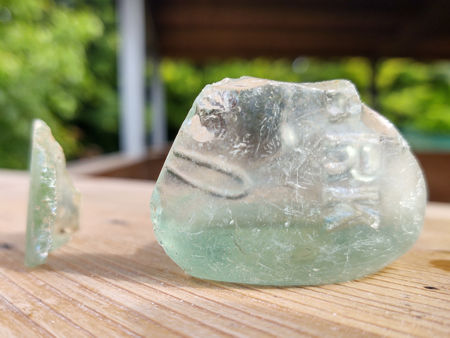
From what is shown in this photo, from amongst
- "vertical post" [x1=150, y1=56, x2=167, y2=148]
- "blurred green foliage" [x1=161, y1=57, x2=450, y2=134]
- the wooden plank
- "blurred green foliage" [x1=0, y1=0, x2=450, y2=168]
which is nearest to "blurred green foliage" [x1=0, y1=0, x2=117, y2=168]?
"blurred green foliage" [x1=0, y1=0, x2=450, y2=168]

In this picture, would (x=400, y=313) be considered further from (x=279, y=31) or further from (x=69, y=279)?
(x=279, y=31)

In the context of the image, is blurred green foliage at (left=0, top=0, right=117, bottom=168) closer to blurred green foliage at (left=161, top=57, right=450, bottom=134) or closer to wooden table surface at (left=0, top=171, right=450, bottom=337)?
blurred green foliage at (left=161, top=57, right=450, bottom=134)

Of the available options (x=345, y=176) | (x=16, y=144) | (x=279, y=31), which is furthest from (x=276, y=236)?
(x=16, y=144)

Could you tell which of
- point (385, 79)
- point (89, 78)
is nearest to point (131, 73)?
point (89, 78)

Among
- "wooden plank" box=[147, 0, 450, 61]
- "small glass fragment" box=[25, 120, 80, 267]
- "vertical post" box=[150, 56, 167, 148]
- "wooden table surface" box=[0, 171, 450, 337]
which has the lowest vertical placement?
"wooden table surface" box=[0, 171, 450, 337]

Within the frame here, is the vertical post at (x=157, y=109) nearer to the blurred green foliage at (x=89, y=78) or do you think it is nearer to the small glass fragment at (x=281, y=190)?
the blurred green foliage at (x=89, y=78)

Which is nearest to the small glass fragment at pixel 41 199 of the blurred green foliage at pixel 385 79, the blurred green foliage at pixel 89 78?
the blurred green foliage at pixel 89 78
